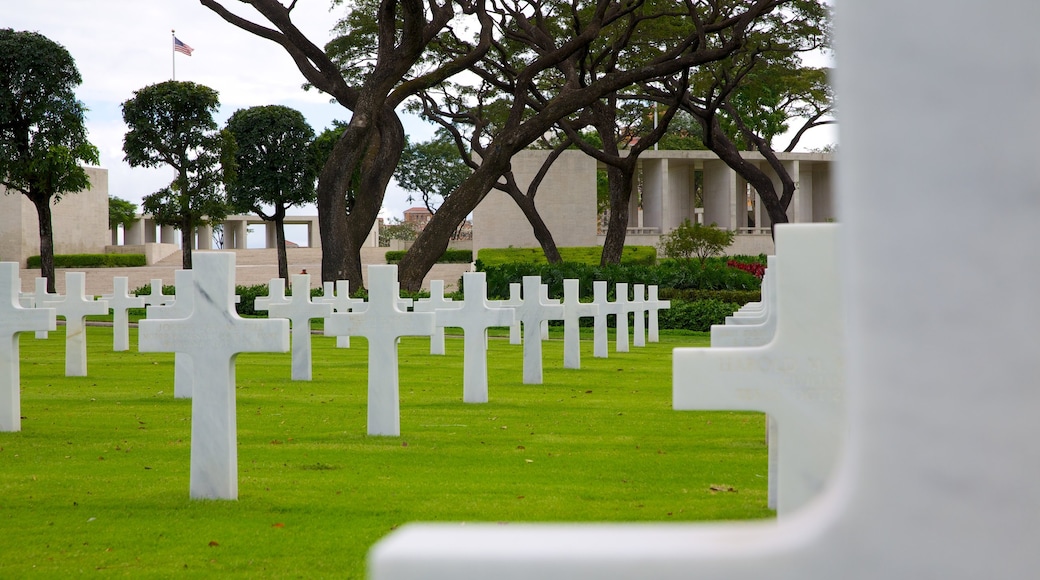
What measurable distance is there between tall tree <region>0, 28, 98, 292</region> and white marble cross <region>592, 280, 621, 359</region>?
2094 cm

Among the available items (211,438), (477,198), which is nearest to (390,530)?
(211,438)

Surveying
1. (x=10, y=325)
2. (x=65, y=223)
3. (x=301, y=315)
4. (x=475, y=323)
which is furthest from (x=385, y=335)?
(x=65, y=223)

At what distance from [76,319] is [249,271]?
3512 centimetres

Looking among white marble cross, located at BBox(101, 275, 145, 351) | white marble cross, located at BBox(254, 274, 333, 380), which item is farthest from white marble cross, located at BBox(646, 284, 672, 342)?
white marble cross, located at BBox(101, 275, 145, 351)

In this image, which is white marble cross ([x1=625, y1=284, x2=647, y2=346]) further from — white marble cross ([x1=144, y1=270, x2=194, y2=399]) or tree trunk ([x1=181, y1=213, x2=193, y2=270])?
tree trunk ([x1=181, y1=213, x2=193, y2=270])

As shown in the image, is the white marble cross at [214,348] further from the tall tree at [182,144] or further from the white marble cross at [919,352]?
the tall tree at [182,144]

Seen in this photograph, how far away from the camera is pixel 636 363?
1405 cm

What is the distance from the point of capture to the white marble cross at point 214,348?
17.0 ft

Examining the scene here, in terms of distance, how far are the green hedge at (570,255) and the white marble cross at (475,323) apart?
29415mm

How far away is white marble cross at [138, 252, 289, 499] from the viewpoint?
5168 mm

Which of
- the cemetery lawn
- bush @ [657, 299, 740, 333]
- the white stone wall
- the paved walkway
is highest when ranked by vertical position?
the white stone wall

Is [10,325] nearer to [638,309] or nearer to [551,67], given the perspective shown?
[638,309]

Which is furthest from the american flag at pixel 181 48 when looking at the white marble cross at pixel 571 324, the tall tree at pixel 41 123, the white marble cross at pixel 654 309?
the white marble cross at pixel 571 324

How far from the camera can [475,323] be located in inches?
372
